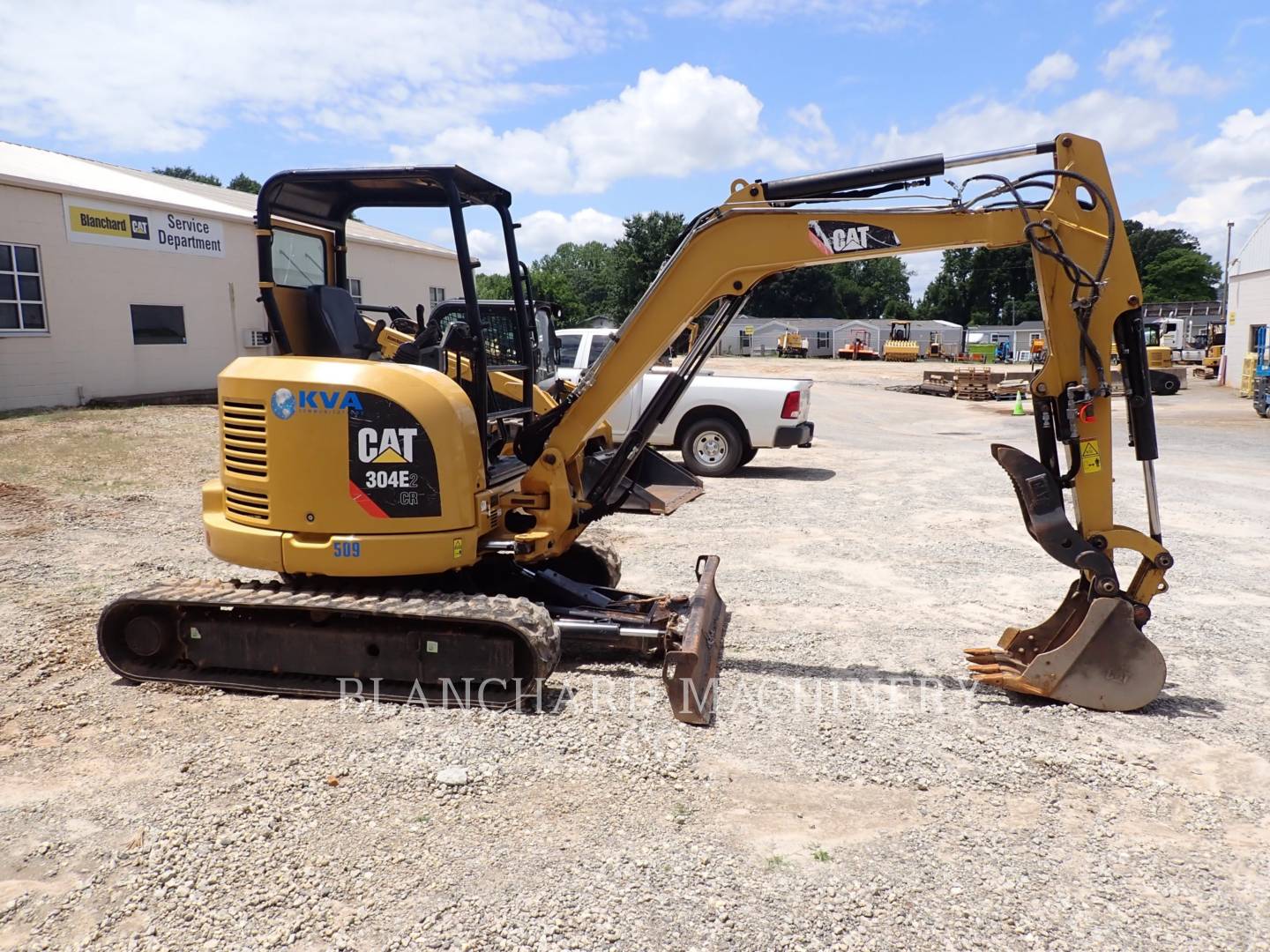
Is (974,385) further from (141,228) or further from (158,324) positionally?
(141,228)

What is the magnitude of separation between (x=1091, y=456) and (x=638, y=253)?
208 ft

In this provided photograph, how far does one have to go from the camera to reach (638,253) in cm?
6638

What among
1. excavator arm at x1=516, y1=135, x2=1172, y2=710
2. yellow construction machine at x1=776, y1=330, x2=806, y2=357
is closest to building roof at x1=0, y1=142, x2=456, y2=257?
excavator arm at x1=516, y1=135, x2=1172, y2=710

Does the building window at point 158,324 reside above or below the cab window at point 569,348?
above

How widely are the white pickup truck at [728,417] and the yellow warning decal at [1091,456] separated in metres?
7.64

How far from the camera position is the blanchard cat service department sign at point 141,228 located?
1752cm

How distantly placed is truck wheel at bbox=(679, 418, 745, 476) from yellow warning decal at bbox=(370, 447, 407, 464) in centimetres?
810

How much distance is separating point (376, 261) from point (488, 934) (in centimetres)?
2422

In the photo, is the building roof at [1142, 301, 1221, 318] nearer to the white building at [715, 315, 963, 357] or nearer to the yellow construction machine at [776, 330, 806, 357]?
the white building at [715, 315, 963, 357]

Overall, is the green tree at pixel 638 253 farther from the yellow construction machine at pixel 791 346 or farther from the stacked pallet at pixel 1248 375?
the stacked pallet at pixel 1248 375

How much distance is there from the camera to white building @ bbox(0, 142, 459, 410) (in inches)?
654

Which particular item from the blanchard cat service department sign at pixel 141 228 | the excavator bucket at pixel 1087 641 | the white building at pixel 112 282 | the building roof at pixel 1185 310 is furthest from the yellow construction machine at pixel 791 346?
the excavator bucket at pixel 1087 641

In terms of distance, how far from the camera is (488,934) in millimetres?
3129

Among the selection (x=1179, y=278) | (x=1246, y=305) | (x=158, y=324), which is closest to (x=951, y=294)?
(x=1179, y=278)
